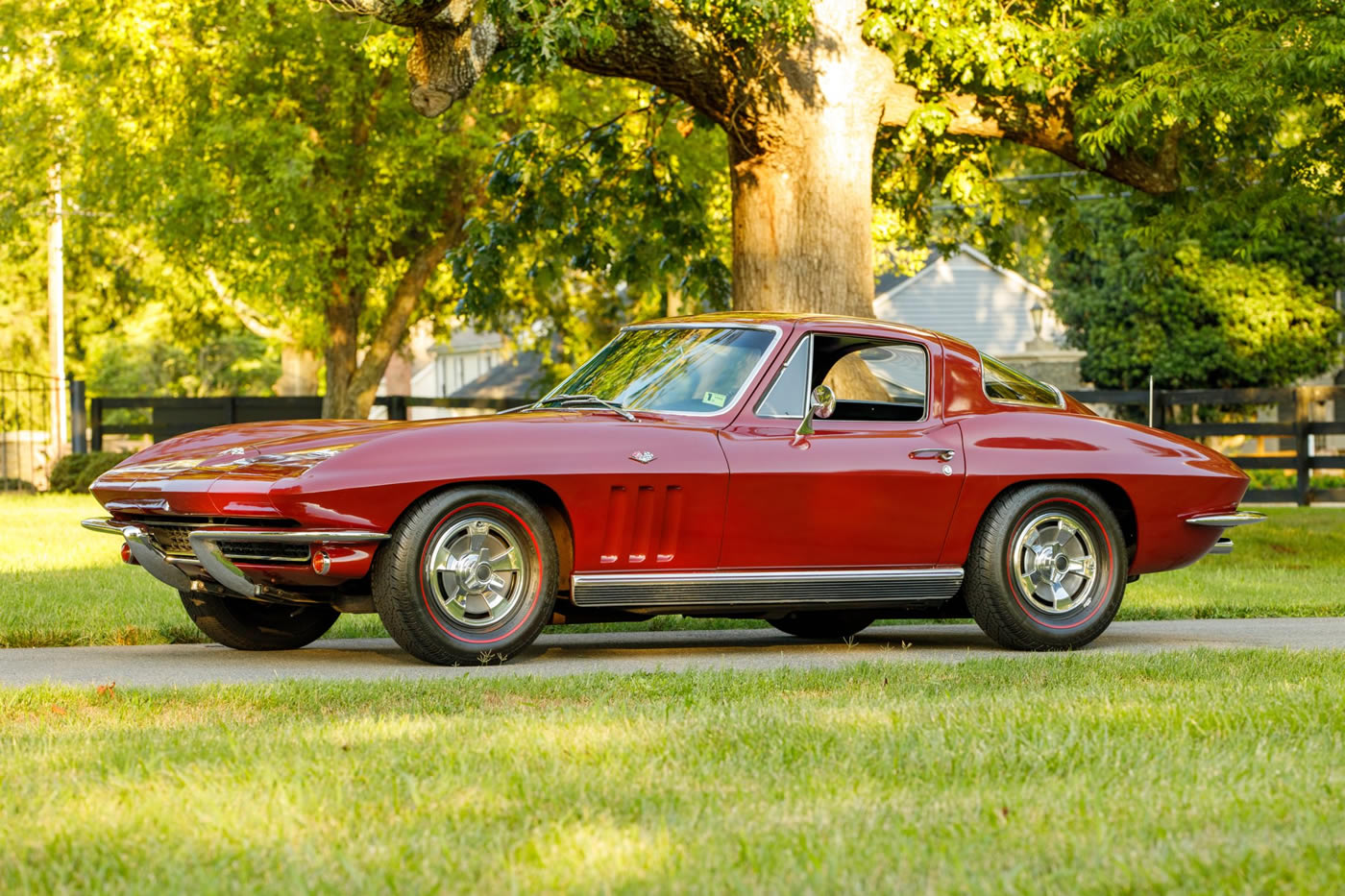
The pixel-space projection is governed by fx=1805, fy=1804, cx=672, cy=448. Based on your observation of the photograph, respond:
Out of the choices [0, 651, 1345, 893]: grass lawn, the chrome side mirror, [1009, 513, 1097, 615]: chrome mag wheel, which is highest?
the chrome side mirror

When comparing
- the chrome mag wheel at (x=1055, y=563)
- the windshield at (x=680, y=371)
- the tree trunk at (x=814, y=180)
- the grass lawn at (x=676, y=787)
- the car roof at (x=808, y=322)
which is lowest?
the grass lawn at (x=676, y=787)

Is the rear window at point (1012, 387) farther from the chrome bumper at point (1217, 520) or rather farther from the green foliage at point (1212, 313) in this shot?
the green foliage at point (1212, 313)

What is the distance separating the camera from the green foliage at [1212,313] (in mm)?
33656

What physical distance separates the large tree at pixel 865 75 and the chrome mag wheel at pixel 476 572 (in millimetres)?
4992

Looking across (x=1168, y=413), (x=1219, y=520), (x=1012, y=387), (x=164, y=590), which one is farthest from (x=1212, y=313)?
(x=164, y=590)

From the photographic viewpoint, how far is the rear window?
29.0ft

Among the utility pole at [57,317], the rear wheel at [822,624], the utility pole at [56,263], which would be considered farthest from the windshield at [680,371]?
the utility pole at [57,317]

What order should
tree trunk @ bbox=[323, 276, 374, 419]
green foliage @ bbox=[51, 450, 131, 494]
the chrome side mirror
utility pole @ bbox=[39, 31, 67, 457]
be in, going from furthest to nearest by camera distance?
tree trunk @ bbox=[323, 276, 374, 419], green foliage @ bbox=[51, 450, 131, 494], utility pole @ bbox=[39, 31, 67, 457], the chrome side mirror

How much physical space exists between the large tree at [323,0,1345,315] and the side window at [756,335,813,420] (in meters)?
4.46

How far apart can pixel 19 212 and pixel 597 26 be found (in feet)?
60.8

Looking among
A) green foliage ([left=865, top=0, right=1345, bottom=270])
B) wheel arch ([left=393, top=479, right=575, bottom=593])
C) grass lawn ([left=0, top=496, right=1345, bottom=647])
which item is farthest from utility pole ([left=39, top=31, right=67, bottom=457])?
wheel arch ([left=393, top=479, right=575, bottom=593])

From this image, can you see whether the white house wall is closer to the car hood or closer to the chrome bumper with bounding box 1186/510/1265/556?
the chrome bumper with bounding box 1186/510/1265/556

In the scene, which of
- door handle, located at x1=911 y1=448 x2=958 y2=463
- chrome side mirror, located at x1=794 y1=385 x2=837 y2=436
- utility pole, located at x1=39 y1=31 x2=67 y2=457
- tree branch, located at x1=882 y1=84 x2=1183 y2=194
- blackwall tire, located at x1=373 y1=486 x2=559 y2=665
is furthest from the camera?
utility pole, located at x1=39 y1=31 x2=67 y2=457

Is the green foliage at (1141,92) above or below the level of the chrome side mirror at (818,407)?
above
